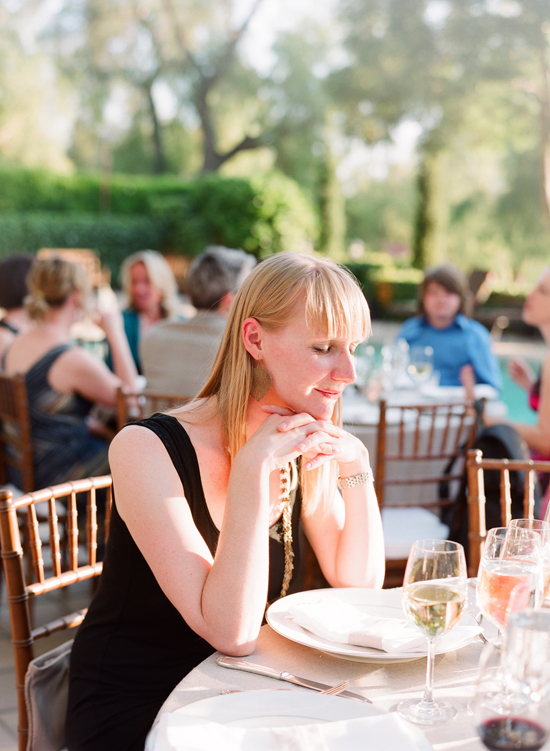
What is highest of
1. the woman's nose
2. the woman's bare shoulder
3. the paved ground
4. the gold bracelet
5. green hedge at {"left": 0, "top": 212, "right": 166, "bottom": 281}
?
green hedge at {"left": 0, "top": 212, "right": 166, "bottom": 281}

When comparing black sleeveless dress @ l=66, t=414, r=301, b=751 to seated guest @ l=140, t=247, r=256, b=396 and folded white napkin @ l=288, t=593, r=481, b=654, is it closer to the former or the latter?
folded white napkin @ l=288, t=593, r=481, b=654

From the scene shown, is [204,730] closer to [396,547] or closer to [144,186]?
[396,547]

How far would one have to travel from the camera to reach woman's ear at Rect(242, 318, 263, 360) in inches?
54.1

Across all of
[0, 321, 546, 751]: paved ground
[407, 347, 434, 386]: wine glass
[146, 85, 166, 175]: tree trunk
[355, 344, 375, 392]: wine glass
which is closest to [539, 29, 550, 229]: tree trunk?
[407, 347, 434, 386]: wine glass

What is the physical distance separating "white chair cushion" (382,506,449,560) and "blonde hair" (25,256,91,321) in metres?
1.61

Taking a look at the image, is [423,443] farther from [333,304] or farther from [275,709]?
[275,709]

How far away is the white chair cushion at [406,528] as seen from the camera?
2.67 m

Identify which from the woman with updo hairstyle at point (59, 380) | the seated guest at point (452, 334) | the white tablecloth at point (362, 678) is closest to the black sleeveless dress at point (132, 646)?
the white tablecloth at point (362, 678)

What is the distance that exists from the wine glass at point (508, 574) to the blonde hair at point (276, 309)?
44 centimetres

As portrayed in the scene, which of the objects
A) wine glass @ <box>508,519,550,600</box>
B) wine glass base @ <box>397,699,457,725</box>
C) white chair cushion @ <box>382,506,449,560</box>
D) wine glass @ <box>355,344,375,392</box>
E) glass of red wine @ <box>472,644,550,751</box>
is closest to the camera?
glass of red wine @ <box>472,644,550,751</box>

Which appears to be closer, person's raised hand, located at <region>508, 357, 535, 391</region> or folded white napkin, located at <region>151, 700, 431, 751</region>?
folded white napkin, located at <region>151, 700, 431, 751</region>

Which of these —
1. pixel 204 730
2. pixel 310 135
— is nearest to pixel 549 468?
pixel 204 730

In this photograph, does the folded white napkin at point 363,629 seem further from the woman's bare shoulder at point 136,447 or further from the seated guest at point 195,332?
the seated guest at point 195,332

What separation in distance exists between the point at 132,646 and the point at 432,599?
1.95ft
